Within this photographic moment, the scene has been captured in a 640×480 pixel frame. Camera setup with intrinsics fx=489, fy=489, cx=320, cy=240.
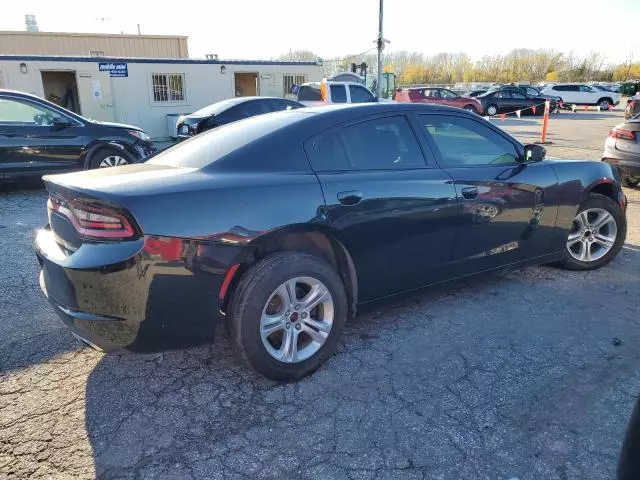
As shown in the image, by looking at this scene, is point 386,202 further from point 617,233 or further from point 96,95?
point 96,95

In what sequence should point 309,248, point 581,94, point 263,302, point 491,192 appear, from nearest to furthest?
point 263,302 < point 309,248 < point 491,192 < point 581,94

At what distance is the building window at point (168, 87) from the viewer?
1568 centimetres

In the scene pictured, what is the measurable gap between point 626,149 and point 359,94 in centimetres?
997

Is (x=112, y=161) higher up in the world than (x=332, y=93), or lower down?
lower down

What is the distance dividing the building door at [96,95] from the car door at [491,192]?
1396 cm

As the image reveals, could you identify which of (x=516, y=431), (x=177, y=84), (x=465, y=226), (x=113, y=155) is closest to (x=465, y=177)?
(x=465, y=226)

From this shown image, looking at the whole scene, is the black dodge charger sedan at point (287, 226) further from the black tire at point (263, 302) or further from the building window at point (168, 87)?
the building window at point (168, 87)

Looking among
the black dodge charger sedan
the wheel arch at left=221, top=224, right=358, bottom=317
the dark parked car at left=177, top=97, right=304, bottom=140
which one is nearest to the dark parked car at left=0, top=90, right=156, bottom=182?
the dark parked car at left=177, top=97, right=304, bottom=140

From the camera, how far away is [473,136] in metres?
3.80

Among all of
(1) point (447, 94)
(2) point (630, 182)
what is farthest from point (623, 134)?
(1) point (447, 94)

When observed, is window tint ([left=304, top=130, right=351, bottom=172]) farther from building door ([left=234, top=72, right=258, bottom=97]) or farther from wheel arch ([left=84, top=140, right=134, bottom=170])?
building door ([left=234, top=72, right=258, bottom=97])

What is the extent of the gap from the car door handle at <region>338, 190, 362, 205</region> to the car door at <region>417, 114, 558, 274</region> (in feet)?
2.78

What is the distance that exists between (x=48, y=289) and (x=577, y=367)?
3.12m

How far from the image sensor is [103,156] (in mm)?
8211
